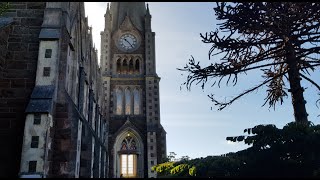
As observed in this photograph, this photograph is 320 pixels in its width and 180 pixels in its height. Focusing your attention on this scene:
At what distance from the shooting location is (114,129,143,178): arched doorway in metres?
30.4

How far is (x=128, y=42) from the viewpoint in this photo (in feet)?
118

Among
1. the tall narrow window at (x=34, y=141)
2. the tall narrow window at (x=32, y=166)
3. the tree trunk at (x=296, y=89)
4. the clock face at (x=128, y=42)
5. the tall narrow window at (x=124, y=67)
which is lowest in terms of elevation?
the tall narrow window at (x=32, y=166)

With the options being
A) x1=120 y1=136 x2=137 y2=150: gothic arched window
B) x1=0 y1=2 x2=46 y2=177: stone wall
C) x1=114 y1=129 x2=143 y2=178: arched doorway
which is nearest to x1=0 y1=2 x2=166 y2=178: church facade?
x1=0 y1=2 x2=46 y2=177: stone wall

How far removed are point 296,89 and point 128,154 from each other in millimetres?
22763

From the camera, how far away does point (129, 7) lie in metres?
38.3

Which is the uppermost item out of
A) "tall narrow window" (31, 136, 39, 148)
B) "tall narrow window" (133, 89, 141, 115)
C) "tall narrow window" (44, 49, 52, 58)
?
"tall narrow window" (133, 89, 141, 115)

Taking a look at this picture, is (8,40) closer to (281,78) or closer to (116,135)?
(281,78)

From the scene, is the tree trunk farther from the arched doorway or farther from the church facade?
the arched doorway

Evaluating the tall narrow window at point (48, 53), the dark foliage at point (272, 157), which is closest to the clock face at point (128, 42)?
the tall narrow window at point (48, 53)

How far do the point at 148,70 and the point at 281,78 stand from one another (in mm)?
22075

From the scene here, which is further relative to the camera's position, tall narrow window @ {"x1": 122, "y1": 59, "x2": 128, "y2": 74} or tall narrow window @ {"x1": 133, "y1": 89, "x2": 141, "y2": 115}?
tall narrow window @ {"x1": 122, "y1": 59, "x2": 128, "y2": 74}

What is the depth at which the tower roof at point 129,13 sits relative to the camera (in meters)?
37.3

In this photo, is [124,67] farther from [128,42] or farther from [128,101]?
[128,101]

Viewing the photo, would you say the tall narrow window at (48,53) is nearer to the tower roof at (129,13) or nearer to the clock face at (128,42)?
the clock face at (128,42)
